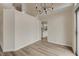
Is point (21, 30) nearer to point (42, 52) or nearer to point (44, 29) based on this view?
point (42, 52)

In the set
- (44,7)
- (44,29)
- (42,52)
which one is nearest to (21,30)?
(42,52)

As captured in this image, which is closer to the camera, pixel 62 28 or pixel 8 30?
pixel 8 30

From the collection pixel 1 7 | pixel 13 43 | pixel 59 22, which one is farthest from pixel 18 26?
pixel 59 22

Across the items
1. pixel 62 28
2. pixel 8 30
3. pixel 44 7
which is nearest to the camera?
pixel 44 7

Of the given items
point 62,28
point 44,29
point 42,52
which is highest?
point 62,28

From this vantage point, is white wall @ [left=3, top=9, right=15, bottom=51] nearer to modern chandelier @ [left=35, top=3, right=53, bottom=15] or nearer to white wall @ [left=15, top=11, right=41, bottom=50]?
white wall @ [left=15, top=11, right=41, bottom=50]

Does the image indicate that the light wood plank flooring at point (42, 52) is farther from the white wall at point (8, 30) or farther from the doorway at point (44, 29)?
the doorway at point (44, 29)

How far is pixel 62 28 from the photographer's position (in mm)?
6734

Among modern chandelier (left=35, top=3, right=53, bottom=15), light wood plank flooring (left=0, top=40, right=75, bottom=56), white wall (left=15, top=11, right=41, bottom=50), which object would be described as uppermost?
modern chandelier (left=35, top=3, right=53, bottom=15)

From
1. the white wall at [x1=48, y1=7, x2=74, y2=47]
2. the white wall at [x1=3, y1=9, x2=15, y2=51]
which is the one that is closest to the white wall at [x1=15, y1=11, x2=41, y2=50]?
the white wall at [x1=3, y1=9, x2=15, y2=51]

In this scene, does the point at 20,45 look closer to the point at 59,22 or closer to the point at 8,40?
the point at 8,40

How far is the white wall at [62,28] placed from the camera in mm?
6227

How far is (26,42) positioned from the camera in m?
6.43

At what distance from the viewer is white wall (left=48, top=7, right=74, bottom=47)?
6.23 meters
